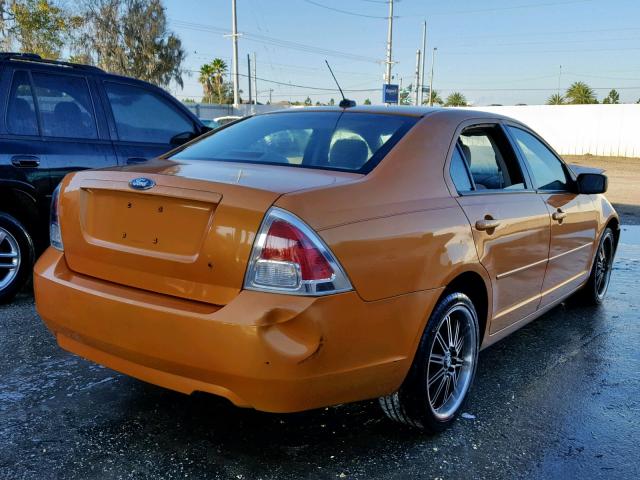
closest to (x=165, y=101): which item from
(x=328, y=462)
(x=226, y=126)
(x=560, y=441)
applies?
(x=226, y=126)

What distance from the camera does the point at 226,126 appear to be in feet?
12.2

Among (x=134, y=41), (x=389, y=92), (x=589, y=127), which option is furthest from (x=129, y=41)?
(x=589, y=127)

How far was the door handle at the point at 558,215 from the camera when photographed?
12.5 ft

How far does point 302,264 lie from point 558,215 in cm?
236

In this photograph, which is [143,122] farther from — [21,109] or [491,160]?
[491,160]

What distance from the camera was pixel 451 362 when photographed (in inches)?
117

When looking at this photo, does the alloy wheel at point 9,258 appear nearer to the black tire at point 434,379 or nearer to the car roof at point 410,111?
the car roof at point 410,111

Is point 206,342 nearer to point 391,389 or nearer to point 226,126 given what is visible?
point 391,389

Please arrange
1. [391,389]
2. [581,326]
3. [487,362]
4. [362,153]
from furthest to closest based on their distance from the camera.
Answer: [581,326] < [487,362] < [362,153] < [391,389]

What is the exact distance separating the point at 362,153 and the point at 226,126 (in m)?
1.21

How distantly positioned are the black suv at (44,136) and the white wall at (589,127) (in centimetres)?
2551

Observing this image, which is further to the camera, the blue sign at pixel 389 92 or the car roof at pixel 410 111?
the blue sign at pixel 389 92

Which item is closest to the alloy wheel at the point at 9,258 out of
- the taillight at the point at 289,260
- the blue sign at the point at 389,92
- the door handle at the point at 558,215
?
the taillight at the point at 289,260

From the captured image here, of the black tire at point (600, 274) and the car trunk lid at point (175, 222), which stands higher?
the car trunk lid at point (175, 222)
